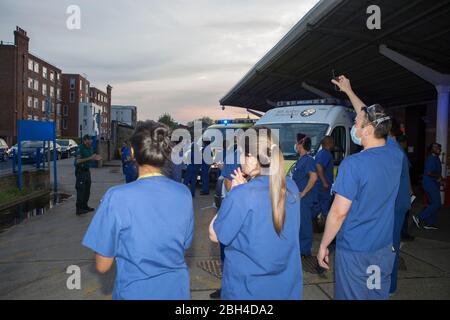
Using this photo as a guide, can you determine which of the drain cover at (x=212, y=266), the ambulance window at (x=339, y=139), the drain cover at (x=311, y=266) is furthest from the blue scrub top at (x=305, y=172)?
the ambulance window at (x=339, y=139)

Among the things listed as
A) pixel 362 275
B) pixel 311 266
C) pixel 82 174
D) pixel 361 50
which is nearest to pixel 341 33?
pixel 361 50

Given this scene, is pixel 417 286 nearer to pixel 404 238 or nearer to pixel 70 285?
pixel 404 238

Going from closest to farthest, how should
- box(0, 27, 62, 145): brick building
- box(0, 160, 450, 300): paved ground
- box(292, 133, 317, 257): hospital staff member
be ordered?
1. box(0, 160, 450, 300): paved ground
2. box(292, 133, 317, 257): hospital staff member
3. box(0, 27, 62, 145): brick building

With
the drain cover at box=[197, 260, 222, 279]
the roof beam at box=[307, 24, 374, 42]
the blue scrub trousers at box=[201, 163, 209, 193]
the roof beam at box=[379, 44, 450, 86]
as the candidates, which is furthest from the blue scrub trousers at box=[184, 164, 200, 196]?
the drain cover at box=[197, 260, 222, 279]

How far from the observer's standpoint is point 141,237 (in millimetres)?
2363

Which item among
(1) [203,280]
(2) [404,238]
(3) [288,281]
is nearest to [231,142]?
(1) [203,280]

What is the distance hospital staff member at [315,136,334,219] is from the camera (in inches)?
273

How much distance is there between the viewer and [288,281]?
8.62 ft

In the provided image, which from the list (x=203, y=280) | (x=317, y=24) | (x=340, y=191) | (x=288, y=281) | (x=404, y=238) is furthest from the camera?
(x=317, y=24)

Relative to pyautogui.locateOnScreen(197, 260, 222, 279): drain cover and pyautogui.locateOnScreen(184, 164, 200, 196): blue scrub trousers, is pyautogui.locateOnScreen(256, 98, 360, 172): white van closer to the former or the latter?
pyautogui.locateOnScreen(184, 164, 200, 196): blue scrub trousers

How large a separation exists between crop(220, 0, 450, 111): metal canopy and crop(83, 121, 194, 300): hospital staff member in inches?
297

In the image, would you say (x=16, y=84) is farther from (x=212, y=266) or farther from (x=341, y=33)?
(x=212, y=266)

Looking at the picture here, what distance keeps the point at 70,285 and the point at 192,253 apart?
2.07 meters

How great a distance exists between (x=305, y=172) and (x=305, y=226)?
81 cm
